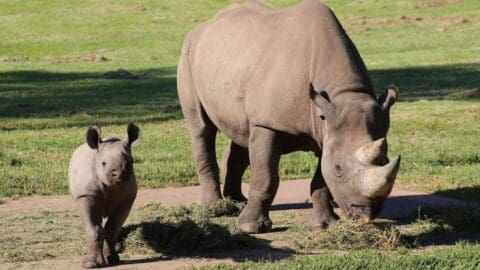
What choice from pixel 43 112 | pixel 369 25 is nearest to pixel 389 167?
pixel 43 112

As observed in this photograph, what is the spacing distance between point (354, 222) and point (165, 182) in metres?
4.09

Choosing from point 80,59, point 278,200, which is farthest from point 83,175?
point 80,59

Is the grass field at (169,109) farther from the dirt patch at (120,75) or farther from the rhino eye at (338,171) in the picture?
the rhino eye at (338,171)

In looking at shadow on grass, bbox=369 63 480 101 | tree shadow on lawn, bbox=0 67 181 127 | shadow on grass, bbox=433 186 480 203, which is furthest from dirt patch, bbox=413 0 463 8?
shadow on grass, bbox=433 186 480 203

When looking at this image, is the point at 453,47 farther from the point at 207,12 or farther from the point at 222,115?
the point at 222,115

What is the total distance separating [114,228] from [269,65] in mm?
2345

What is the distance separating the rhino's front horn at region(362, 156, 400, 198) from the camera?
9.07 metres

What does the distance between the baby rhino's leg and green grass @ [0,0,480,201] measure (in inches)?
139

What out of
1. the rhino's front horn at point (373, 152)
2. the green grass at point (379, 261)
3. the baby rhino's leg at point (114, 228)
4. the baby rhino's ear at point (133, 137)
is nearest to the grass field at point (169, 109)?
the green grass at point (379, 261)

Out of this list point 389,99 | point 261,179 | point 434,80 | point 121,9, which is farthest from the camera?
point 121,9

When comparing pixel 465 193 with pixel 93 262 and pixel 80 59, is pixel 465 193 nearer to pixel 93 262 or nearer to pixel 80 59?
pixel 93 262

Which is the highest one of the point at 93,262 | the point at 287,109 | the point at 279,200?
the point at 287,109

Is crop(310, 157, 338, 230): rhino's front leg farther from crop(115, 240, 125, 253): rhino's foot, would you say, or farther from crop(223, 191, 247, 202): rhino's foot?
crop(115, 240, 125, 253): rhino's foot

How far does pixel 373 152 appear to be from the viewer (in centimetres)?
925
